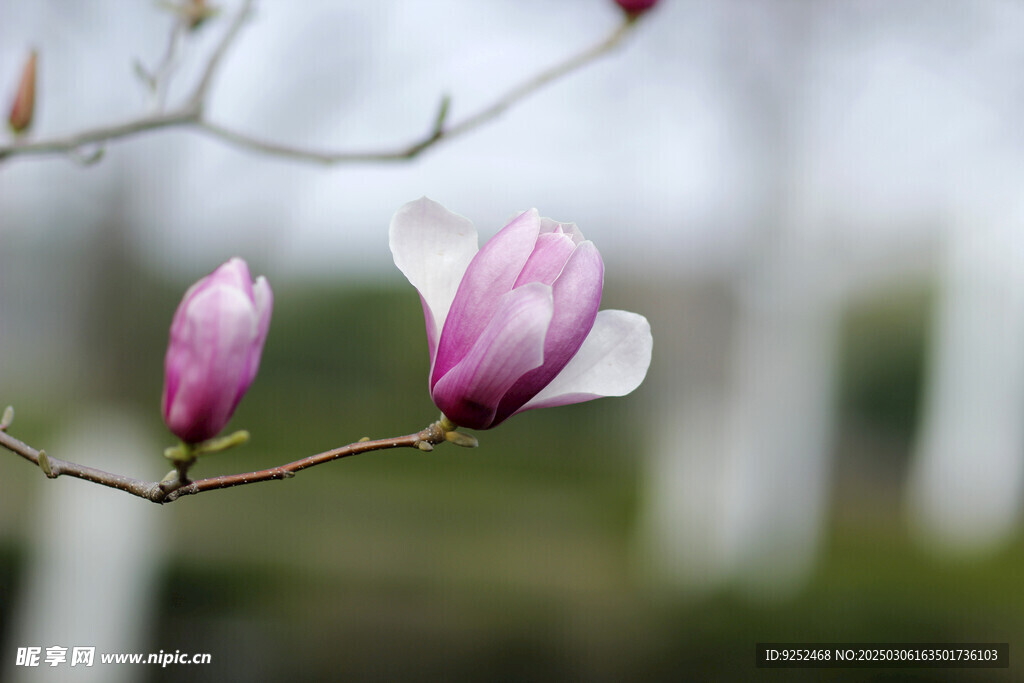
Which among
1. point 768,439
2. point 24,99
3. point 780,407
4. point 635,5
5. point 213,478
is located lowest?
point 768,439

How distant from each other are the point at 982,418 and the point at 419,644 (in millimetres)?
3716

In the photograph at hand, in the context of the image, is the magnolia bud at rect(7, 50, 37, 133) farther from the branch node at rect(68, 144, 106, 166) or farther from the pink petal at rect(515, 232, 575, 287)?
the pink petal at rect(515, 232, 575, 287)

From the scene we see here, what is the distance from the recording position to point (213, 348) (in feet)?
1.55

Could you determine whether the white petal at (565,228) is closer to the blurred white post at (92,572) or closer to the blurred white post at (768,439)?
the blurred white post at (92,572)

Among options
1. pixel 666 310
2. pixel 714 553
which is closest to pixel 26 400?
pixel 666 310

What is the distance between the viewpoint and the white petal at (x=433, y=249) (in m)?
0.54

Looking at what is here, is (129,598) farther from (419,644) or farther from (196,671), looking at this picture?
(419,644)

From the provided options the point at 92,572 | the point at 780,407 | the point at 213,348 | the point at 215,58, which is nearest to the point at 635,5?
the point at 215,58

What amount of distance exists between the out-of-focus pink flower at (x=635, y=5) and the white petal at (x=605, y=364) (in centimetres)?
57

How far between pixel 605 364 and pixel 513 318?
93 mm

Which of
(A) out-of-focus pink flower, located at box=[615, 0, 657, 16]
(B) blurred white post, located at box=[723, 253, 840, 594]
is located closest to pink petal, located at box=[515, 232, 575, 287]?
(A) out-of-focus pink flower, located at box=[615, 0, 657, 16]

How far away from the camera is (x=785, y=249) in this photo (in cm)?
511

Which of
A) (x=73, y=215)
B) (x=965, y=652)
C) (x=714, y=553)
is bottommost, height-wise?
(x=714, y=553)

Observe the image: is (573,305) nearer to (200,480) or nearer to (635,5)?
(200,480)
